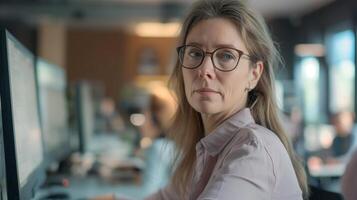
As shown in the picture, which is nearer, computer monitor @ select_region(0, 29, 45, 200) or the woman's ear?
computer monitor @ select_region(0, 29, 45, 200)

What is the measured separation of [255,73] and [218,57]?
13cm

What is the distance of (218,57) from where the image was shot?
1.02 metres

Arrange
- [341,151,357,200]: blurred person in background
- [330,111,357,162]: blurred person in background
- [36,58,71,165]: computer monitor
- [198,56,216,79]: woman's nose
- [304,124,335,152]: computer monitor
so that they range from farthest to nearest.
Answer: [304,124,335,152]: computer monitor < [330,111,357,162]: blurred person in background < [36,58,71,165]: computer monitor < [341,151,357,200]: blurred person in background < [198,56,216,79]: woman's nose

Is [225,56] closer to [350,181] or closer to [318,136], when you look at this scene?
[350,181]

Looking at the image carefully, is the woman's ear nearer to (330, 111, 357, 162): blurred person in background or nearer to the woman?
the woman

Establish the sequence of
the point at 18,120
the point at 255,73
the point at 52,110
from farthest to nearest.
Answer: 1. the point at 52,110
2. the point at 255,73
3. the point at 18,120

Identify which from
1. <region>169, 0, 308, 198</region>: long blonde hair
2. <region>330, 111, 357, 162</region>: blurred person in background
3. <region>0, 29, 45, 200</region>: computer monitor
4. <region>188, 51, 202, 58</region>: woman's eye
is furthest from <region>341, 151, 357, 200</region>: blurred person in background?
<region>330, 111, 357, 162</region>: blurred person in background

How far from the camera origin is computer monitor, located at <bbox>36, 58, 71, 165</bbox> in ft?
5.73

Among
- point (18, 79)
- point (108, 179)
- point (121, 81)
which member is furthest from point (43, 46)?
point (18, 79)

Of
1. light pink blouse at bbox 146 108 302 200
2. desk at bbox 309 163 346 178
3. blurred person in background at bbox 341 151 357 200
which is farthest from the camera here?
desk at bbox 309 163 346 178

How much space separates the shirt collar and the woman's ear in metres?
0.08

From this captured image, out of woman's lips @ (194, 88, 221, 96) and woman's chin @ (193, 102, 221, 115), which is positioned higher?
woman's lips @ (194, 88, 221, 96)

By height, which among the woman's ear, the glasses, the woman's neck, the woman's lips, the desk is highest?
the glasses

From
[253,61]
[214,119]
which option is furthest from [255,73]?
[214,119]
